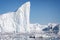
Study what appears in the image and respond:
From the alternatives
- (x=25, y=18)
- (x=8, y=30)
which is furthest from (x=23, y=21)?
(x=8, y=30)

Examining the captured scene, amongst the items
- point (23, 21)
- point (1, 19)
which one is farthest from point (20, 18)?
point (1, 19)

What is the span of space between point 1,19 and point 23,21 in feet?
22.7

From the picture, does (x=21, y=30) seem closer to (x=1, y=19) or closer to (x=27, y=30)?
(x=27, y=30)

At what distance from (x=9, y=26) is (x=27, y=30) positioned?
609 centimetres

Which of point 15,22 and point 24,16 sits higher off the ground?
point 24,16

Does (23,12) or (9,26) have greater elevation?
(23,12)

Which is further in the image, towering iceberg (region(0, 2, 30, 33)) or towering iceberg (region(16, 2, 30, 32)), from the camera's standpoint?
towering iceberg (region(16, 2, 30, 32))

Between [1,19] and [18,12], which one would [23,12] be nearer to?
[18,12]

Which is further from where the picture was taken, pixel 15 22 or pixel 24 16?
pixel 24 16

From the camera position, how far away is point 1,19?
215ft

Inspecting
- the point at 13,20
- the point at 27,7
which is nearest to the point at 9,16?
the point at 13,20

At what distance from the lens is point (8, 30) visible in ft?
214

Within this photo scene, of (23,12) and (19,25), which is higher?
(23,12)

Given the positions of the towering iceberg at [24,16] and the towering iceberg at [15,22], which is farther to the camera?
the towering iceberg at [24,16]
